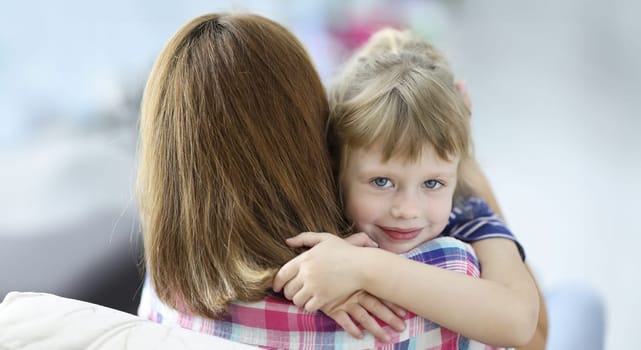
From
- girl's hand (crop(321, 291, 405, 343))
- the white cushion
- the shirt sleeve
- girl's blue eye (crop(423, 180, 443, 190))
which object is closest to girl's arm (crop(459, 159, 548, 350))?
the shirt sleeve

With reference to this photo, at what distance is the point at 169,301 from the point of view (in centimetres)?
107

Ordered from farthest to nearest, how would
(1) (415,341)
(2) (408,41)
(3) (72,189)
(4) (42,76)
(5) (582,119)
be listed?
(5) (582,119), (4) (42,76), (3) (72,189), (2) (408,41), (1) (415,341)

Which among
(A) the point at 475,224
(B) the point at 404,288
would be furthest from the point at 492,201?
(B) the point at 404,288

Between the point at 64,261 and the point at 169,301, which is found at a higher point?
the point at 169,301

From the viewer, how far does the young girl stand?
964mm

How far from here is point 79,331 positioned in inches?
33.9

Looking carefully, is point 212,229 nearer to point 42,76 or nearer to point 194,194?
point 194,194

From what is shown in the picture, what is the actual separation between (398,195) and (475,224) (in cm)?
15

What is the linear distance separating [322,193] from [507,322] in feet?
0.94

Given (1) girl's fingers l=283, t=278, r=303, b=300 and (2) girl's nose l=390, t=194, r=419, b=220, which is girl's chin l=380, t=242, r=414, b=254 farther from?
(1) girl's fingers l=283, t=278, r=303, b=300

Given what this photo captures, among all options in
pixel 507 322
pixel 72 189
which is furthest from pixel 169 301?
pixel 72 189

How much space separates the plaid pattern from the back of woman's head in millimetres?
28

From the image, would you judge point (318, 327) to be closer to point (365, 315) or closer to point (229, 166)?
point (365, 315)

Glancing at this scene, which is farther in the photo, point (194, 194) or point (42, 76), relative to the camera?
point (42, 76)
